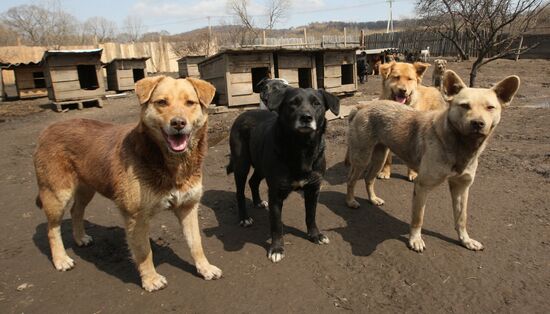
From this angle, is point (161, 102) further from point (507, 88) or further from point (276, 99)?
point (507, 88)

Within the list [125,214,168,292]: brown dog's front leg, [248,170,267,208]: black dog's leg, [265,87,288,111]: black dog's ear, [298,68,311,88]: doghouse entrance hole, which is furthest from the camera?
[298,68,311,88]: doghouse entrance hole

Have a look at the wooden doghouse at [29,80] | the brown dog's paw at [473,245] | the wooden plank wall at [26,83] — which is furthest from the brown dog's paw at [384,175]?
the wooden plank wall at [26,83]

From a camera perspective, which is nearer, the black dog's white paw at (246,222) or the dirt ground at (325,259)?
the dirt ground at (325,259)

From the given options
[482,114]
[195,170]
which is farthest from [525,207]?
[195,170]

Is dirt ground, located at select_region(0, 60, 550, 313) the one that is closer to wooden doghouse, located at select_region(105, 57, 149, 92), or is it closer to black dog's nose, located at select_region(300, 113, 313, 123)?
black dog's nose, located at select_region(300, 113, 313, 123)

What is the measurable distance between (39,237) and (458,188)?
5.05m

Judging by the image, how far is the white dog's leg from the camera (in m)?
3.70

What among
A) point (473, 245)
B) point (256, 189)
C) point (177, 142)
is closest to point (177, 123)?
point (177, 142)

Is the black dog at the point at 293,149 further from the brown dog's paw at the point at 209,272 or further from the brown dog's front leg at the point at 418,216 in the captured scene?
the brown dog's front leg at the point at 418,216

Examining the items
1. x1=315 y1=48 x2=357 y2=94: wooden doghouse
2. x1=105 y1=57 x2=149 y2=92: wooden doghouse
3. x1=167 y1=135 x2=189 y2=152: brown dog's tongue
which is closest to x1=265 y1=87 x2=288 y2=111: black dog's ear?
x1=167 y1=135 x2=189 y2=152: brown dog's tongue

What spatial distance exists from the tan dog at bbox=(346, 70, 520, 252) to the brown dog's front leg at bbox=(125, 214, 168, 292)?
2668 millimetres

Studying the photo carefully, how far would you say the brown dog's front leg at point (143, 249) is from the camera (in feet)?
9.89

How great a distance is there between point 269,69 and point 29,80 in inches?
587

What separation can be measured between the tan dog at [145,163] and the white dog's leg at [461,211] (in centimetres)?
263
